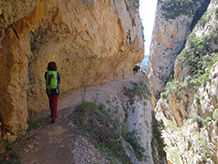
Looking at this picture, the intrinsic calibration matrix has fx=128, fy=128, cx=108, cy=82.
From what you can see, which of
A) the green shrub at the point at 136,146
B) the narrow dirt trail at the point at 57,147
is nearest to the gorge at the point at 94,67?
the narrow dirt trail at the point at 57,147

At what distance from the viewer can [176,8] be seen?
1446 inches

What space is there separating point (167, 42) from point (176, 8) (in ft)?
33.0

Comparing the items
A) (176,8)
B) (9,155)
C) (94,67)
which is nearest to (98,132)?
(9,155)

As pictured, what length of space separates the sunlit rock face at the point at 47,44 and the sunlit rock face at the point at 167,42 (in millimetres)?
30049

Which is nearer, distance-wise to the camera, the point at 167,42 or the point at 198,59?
the point at 198,59

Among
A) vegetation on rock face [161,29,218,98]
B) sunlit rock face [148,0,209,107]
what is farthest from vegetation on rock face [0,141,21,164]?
sunlit rock face [148,0,209,107]

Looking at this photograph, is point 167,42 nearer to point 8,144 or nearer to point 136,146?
point 136,146

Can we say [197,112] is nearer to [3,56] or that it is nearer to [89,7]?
[89,7]

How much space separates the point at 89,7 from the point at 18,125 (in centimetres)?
510

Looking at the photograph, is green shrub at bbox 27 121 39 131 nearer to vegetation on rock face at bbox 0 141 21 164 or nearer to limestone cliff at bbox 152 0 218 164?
vegetation on rock face at bbox 0 141 21 164

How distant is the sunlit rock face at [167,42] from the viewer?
35312 mm

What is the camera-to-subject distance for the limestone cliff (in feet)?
46.2

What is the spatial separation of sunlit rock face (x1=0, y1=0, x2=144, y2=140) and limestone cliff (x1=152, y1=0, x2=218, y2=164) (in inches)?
341

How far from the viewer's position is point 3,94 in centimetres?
268
